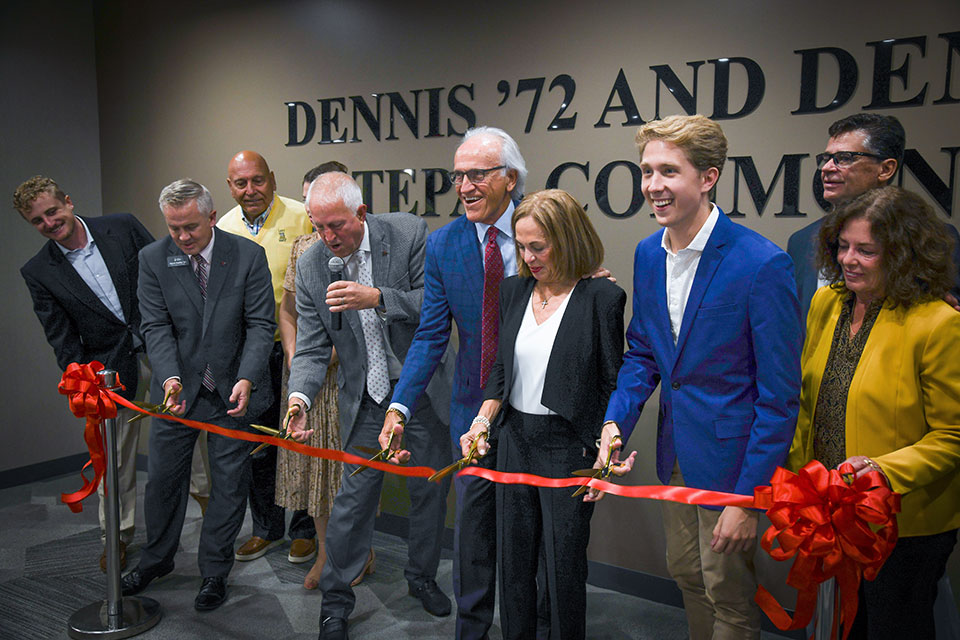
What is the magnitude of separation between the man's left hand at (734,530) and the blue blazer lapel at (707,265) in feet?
1.62

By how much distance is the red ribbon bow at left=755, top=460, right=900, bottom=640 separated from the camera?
170cm

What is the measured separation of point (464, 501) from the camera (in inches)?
104

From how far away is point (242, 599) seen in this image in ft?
11.8

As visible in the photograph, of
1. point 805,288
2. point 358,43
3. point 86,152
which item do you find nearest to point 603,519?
point 805,288

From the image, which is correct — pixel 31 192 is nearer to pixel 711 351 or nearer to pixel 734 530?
pixel 711 351

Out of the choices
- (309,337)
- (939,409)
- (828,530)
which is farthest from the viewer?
(309,337)

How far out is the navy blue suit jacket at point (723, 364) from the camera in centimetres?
200

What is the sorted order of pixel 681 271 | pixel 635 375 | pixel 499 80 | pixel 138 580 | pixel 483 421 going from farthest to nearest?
pixel 499 80 → pixel 138 580 → pixel 483 421 → pixel 635 375 → pixel 681 271

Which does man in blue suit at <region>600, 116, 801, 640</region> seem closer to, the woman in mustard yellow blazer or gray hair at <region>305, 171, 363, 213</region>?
the woman in mustard yellow blazer

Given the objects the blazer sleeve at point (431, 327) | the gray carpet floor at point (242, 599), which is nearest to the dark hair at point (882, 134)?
the blazer sleeve at point (431, 327)

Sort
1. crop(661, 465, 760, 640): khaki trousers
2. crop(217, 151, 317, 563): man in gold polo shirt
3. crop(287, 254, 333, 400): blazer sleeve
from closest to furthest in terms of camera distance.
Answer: crop(661, 465, 760, 640): khaki trousers → crop(287, 254, 333, 400): blazer sleeve → crop(217, 151, 317, 563): man in gold polo shirt

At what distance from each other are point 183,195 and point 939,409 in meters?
2.95

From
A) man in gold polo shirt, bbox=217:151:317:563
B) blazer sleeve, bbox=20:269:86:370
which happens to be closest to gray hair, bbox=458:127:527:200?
man in gold polo shirt, bbox=217:151:317:563

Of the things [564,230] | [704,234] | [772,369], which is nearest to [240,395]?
[564,230]
